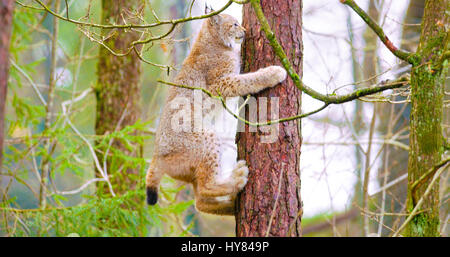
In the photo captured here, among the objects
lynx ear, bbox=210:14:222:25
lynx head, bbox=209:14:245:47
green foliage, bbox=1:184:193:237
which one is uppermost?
lynx ear, bbox=210:14:222:25

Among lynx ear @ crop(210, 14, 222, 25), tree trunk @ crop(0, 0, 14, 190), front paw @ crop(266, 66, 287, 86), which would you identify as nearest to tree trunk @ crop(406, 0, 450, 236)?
front paw @ crop(266, 66, 287, 86)

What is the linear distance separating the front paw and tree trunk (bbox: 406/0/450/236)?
1184mm

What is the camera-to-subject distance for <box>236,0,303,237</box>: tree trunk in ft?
12.0

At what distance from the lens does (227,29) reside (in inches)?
187

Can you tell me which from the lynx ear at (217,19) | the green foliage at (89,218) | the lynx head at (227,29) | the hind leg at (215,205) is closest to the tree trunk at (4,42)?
the lynx head at (227,29)

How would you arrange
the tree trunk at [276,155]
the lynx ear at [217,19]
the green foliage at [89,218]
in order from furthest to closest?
1. the green foliage at [89,218]
2. the lynx ear at [217,19]
3. the tree trunk at [276,155]

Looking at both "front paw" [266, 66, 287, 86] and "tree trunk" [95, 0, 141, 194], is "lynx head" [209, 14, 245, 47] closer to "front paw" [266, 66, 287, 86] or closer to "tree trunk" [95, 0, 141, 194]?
"front paw" [266, 66, 287, 86]

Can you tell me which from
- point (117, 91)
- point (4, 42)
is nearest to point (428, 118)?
point (4, 42)

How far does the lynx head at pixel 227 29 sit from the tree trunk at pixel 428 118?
177 cm

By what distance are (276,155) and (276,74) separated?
2.22 feet

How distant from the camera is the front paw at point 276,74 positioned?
385 centimetres

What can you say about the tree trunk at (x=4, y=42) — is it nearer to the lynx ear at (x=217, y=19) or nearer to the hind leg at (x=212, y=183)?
the hind leg at (x=212, y=183)

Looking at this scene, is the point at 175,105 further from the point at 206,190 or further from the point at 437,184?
the point at 437,184
